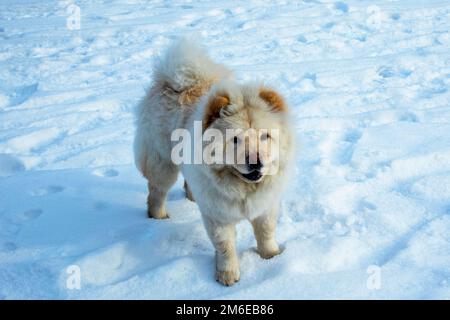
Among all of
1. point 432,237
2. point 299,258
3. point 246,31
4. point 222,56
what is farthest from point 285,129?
point 246,31

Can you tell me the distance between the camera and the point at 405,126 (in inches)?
166

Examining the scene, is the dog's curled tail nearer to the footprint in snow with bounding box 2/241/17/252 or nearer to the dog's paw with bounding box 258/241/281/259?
the dog's paw with bounding box 258/241/281/259

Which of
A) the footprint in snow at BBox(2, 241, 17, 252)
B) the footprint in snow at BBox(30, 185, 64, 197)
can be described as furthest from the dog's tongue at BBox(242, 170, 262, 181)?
the footprint in snow at BBox(30, 185, 64, 197)

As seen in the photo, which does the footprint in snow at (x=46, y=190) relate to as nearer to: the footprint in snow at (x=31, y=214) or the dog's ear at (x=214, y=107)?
the footprint in snow at (x=31, y=214)

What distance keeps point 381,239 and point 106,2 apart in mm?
8418

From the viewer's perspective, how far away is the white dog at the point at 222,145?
2.33 metres

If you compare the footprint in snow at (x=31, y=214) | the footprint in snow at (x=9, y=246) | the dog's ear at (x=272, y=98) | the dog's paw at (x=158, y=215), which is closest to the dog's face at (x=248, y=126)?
the dog's ear at (x=272, y=98)

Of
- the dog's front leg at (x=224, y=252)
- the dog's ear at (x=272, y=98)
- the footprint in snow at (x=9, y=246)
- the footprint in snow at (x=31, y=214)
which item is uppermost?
the dog's ear at (x=272, y=98)

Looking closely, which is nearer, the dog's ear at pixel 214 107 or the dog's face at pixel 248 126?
the dog's face at pixel 248 126

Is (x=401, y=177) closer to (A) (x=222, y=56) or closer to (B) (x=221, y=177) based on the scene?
(B) (x=221, y=177)

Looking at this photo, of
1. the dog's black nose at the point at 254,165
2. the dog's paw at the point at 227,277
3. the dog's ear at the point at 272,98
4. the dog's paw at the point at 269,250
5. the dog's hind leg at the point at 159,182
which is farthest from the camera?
Answer: the dog's hind leg at the point at 159,182

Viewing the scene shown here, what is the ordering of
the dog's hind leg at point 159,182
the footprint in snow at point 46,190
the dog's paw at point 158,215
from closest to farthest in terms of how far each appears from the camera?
the dog's hind leg at point 159,182
the dog's paw at point 158,215
the footprint in snow at point 46,190

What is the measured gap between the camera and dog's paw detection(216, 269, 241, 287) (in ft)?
8.67

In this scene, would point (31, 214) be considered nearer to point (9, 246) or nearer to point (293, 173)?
point (9, 246)
